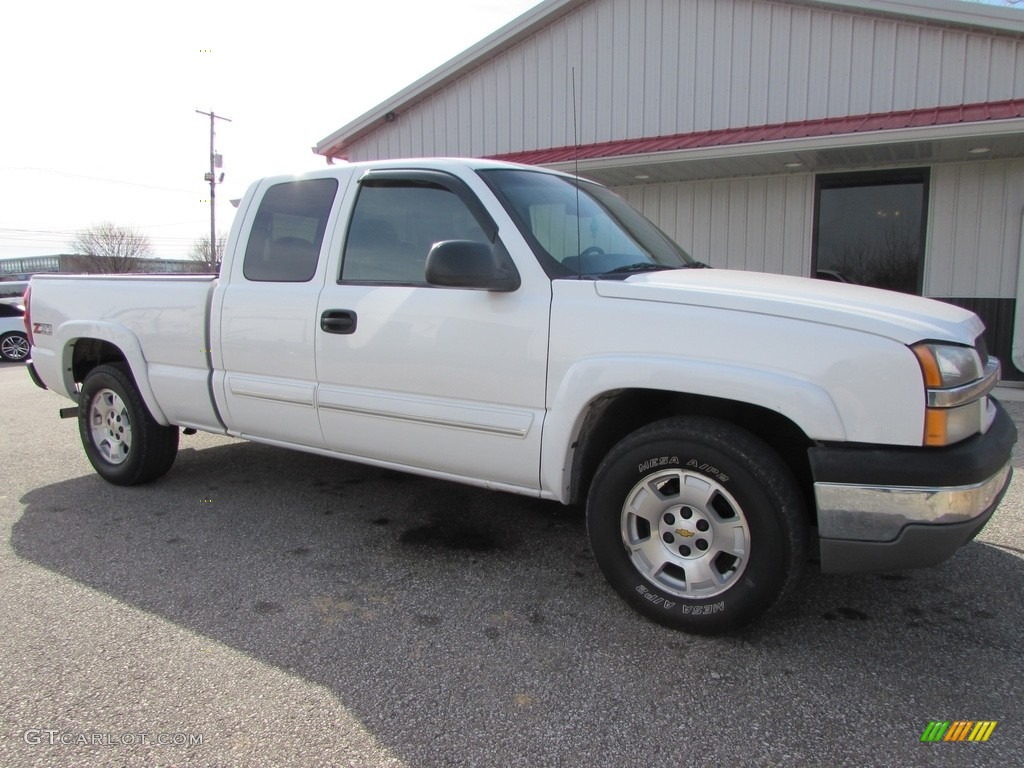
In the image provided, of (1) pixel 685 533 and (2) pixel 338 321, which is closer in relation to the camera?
(1) pixel 685 533

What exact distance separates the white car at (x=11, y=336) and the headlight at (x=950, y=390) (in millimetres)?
17489

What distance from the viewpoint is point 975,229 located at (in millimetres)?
8539

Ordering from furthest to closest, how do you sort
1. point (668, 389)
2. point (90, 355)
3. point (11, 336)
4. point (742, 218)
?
point (11, 336), point (742, 218), point (90, 355), point (668, 389)

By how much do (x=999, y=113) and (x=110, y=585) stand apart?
8.89 metres

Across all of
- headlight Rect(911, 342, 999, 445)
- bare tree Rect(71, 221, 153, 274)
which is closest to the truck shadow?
headlight Rect(911, 342, 999, 445)

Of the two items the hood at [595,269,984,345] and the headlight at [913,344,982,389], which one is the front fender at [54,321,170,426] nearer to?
the hood at [595,269,984,345]

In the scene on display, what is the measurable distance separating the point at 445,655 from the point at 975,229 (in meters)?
8.74

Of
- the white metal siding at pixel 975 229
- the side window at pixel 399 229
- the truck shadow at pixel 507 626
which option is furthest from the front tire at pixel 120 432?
the white metal siding at pixel 975 229

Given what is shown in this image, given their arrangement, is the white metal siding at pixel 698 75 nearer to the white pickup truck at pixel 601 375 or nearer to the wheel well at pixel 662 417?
the white pickup truck at pixel 601 375

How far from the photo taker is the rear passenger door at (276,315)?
371cm

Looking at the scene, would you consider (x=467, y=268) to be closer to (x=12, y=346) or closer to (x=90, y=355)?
(x=90, y=355)

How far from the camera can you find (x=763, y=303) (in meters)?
2.58

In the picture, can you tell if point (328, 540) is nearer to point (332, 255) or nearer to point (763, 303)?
point (332, 255)

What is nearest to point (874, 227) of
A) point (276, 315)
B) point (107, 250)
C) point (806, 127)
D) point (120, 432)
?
point (806, 127)
